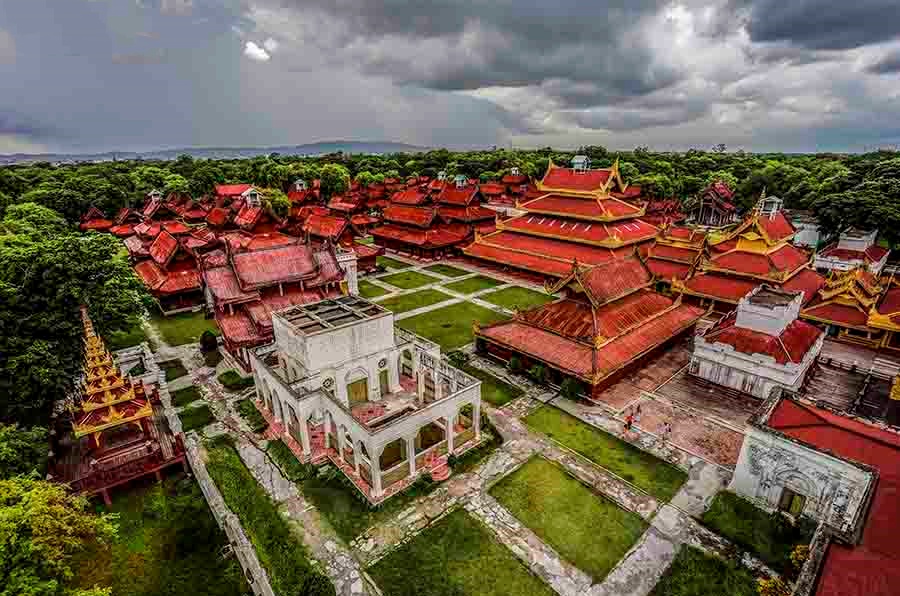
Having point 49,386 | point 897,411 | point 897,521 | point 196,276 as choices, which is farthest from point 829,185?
point 49,386

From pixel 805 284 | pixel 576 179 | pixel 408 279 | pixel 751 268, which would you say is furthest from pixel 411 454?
pixel 576 179

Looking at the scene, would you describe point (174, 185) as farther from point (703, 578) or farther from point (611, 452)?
point (703, 578)

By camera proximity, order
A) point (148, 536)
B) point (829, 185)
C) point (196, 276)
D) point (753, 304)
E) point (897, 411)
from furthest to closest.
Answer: point (829, 185) → point (196, 276) → point (753, 304) → point (897, 411) → point (148, 536)

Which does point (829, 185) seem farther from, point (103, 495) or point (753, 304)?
point (103, 495)

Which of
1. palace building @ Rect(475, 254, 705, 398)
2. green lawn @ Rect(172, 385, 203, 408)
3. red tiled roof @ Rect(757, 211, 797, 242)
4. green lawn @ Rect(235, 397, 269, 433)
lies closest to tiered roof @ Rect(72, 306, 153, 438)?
green lawn @ Rect(235, 397, 269, 433)

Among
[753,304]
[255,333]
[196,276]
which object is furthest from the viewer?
[196,276]

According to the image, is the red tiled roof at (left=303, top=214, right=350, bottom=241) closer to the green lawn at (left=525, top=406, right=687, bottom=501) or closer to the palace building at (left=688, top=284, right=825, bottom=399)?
the green lawn at (left=525, top=406, right=687, bottom=501)

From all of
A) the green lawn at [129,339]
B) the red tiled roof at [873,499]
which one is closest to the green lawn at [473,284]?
the green lawn at [129,339]

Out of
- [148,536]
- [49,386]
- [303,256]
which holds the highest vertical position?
[303,256]
